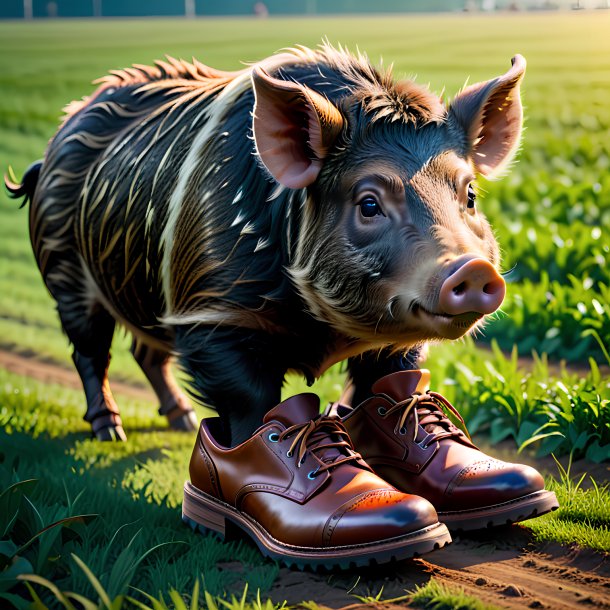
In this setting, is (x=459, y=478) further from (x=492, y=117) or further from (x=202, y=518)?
(x=492, y=117)

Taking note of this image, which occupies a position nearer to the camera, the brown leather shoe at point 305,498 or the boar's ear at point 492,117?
the brown leather shoe at point 305,498

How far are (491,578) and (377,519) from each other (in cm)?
30

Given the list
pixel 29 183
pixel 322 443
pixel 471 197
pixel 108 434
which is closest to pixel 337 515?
pixel 322 443

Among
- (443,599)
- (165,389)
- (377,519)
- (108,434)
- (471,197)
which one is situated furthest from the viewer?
(165,389)

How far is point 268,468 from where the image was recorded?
2225 mm

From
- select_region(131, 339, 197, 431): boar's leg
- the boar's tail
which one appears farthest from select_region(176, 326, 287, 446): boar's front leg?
the boar's tail

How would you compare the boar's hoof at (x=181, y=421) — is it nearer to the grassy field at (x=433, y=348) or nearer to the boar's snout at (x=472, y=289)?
the grassy field at (x=433, y=348)

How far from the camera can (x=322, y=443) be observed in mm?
2203

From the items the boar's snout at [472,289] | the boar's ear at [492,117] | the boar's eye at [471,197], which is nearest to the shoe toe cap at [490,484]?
the boar's snout at [472,289]

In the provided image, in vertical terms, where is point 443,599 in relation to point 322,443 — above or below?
below

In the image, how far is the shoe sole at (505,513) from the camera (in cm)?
220

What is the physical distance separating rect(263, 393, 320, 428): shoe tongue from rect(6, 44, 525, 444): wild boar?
0.15 m

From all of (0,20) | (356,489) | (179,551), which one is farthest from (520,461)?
(0,20)

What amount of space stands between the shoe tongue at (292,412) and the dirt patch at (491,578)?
1.18 feet
